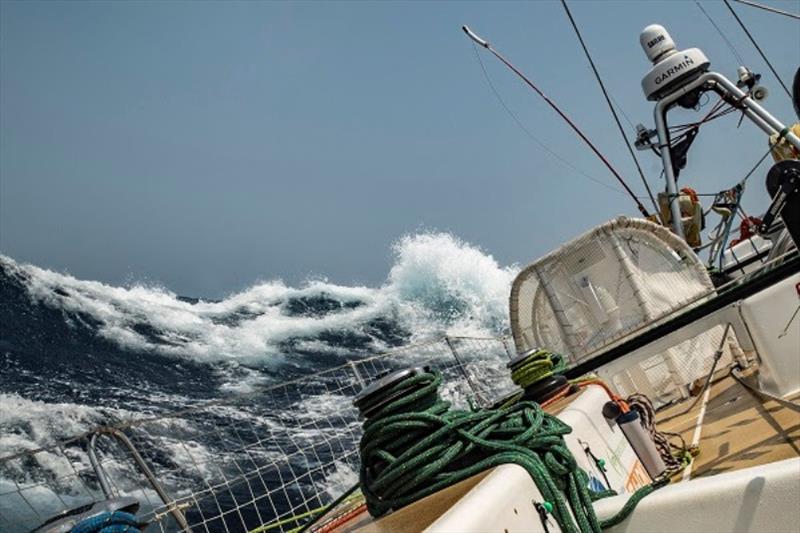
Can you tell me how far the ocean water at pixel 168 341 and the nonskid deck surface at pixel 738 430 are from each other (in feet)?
29.6

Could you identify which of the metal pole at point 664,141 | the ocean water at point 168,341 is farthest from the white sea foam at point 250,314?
the metal pole at point 664,141

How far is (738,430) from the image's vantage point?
3822 millimetres

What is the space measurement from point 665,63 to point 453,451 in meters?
11.0

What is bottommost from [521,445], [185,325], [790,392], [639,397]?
[790,392]

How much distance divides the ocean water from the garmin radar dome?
30.5 ft

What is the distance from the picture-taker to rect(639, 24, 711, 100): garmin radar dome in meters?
11.1

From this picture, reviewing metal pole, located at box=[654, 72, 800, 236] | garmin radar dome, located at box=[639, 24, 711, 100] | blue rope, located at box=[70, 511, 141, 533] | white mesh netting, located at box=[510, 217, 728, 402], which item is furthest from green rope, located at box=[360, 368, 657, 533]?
garmin radar dome, located at box=[639, 24, 711, 100]

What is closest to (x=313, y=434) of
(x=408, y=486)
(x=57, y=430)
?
(x=57, y=430)

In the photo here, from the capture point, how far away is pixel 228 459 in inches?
545

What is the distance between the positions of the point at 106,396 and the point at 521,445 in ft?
67.1

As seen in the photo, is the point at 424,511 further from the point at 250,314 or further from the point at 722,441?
the point at 250,314

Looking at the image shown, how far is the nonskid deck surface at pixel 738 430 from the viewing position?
10.0ft

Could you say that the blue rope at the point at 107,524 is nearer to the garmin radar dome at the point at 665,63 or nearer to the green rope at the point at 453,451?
the green rope at the point at 453,451

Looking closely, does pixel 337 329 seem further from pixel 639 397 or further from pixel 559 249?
pixel 639 397
